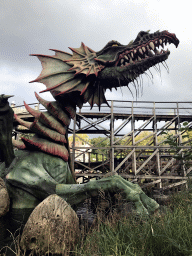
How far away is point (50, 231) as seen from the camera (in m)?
1.60

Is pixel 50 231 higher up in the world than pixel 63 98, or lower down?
lower down

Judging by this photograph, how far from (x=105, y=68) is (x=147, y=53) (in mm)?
666

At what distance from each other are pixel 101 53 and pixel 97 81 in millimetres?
459

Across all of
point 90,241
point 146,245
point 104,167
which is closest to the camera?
point 146,245

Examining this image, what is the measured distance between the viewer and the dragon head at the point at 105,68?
3.16 m

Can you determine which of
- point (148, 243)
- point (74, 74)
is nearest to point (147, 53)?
point (74, 74)

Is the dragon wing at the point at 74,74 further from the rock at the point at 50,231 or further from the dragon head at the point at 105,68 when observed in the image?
the rock at the point at 50,231

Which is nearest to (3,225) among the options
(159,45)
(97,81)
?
(97,81)

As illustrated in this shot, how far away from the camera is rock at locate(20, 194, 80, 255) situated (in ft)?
5.19

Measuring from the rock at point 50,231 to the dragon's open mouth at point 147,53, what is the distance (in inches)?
90.9

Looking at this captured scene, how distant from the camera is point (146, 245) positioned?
1.50 m

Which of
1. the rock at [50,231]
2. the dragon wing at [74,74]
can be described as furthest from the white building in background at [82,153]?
the rock at [50,231]

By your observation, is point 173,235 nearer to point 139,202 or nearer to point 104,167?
point 139,202

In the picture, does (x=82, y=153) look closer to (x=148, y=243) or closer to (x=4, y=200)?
(x=4, y=200)
